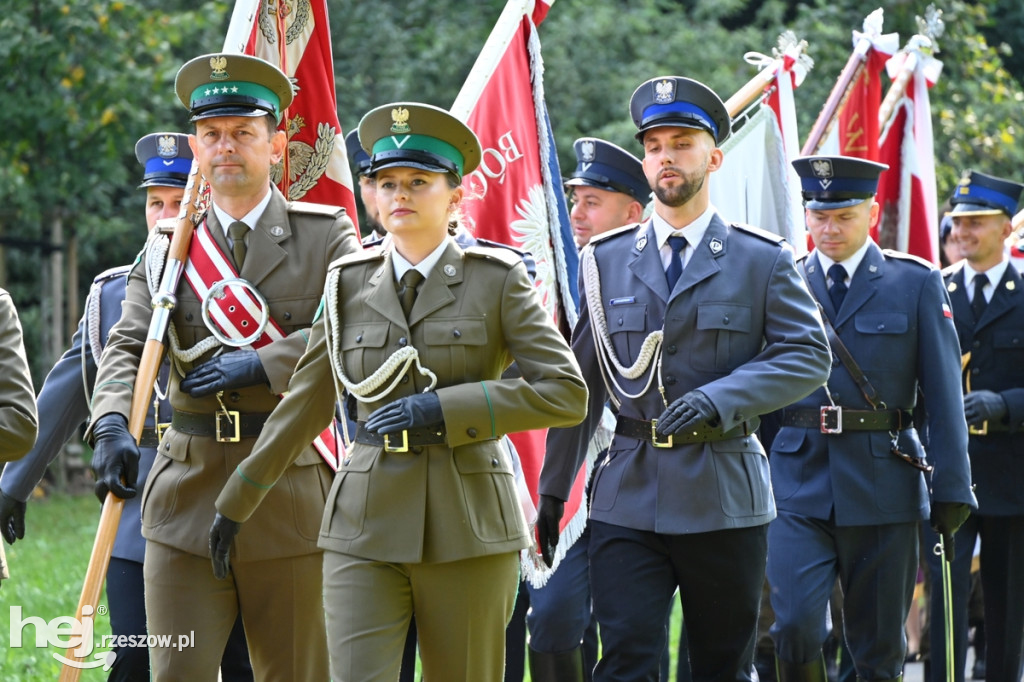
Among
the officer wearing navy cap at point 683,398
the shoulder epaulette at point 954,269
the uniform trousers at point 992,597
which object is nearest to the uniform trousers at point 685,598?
the officer wearing navy cap at point 683,398

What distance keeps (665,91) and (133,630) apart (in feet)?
8.78

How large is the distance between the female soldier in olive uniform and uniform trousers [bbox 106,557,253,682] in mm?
1050

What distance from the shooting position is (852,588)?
6344 mm

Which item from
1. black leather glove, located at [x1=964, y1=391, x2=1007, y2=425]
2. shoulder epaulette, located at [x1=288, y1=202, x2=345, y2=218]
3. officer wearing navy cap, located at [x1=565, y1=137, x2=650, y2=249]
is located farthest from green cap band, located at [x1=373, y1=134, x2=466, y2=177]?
black leather glove, located at [x1=964, y1=391, x2=1007, y2=425]

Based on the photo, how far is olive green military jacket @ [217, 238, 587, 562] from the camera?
4492 mm

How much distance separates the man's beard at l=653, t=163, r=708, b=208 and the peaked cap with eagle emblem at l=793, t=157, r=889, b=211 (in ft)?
4.71

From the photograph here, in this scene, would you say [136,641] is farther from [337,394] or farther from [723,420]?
[723,420]

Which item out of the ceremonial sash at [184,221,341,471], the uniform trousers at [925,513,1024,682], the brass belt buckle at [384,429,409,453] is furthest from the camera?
the uniform trousers at [925,513,1024,682]

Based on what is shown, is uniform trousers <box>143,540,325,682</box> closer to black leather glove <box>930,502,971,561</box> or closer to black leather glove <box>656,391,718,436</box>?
black leather glove <box>656,391,718,436</box>

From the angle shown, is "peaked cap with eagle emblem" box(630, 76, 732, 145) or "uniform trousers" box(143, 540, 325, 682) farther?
"peaked cap with eagle emblem" box(630, 76, 732, 145)

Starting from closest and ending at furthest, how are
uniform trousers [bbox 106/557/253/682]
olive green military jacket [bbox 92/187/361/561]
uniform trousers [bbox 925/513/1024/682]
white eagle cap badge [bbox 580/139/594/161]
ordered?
olive green military jacket [bbox 92/187/361/561] → uniform trousers [bbox 106/557/253/682] → uniform trousers [bbox 925/513/1024/682] → white eagle cap badge [bbox 580/139/594/161]

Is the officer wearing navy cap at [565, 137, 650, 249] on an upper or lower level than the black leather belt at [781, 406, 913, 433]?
upper

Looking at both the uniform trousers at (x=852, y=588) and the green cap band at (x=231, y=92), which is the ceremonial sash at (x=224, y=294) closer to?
the green cap band at (x=231, y=92)

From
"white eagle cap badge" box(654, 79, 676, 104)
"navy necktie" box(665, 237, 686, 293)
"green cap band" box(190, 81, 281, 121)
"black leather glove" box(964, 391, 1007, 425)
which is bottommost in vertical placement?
"black leather glove" box(964, 391, 1007, 425)
